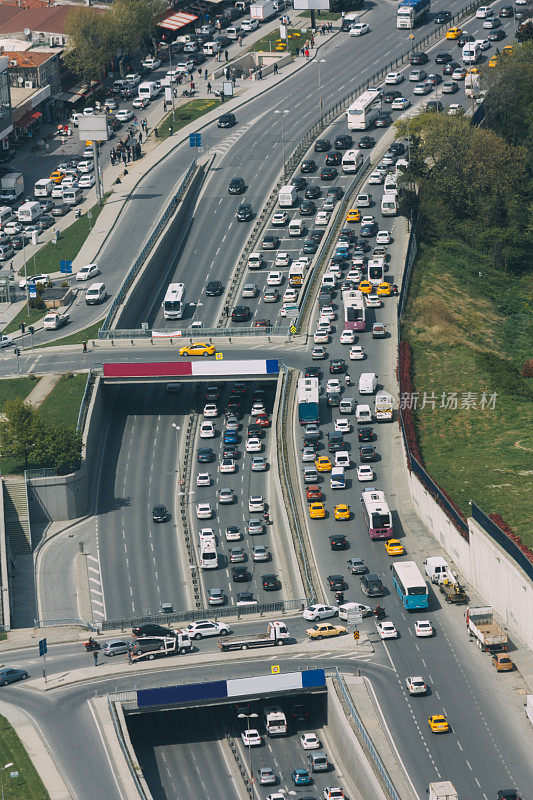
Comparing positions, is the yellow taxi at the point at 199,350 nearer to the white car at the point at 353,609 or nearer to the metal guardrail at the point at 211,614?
the metal guardrail at the point at 211,614

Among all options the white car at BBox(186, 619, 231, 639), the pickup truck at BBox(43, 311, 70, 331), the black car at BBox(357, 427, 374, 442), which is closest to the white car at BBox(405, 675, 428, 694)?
the white car at BBox(186, 619, 231, 639)

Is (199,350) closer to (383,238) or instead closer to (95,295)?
(95,295)

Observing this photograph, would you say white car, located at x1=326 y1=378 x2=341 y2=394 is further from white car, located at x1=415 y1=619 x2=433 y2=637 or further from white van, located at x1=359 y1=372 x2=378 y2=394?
white car, located at x1=415 y1=619 x2=433 y2=637

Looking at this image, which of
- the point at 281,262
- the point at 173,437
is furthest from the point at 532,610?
the point at 281,262

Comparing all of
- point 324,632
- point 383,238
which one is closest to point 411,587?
point 324,632

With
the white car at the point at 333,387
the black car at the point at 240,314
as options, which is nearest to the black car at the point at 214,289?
the black car at the point at 240,314

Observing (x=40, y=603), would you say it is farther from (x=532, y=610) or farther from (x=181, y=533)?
(x=532, y=610)

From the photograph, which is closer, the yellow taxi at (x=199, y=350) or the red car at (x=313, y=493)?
the red car at (x=313, y=493)
